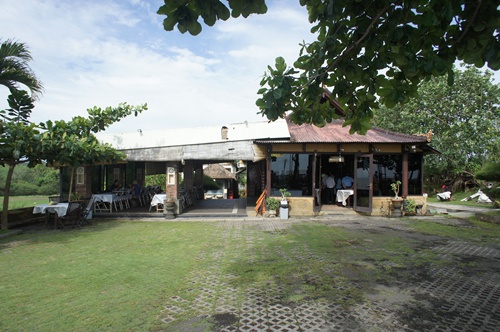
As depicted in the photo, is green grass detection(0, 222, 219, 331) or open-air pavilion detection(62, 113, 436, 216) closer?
green grass detection(0, 222, 219, 331)

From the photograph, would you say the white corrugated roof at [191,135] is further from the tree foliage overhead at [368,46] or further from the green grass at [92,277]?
the tree foliage overhead at [368,46]

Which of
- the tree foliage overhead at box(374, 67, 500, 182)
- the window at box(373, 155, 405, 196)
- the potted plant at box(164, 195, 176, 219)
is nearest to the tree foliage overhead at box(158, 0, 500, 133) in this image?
the potted plant at box(164, 195, 176, 219)

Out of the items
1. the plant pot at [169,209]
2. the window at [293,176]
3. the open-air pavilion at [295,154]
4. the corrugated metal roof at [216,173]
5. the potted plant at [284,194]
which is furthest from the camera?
the corrugated metal roof at [216,173]

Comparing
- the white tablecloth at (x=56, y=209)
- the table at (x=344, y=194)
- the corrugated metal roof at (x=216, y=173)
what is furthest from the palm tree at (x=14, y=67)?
the corrugated metal roof at (x=216, y=173)

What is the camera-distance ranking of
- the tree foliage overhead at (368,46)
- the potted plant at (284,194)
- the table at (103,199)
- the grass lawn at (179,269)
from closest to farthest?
the tree foliage overhead at (368,46) < the grass lawn at (179,269) < the potted plant at (284,194) < the table at (103,199)

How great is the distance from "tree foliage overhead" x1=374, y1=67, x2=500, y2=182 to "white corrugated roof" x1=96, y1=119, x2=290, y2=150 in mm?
14430

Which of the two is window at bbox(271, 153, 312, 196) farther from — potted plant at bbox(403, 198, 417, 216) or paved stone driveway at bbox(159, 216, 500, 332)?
paved stone driveway at bbox(159, 216, 500, 332)

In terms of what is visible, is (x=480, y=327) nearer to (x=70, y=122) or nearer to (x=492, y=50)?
(x=492, y=50)

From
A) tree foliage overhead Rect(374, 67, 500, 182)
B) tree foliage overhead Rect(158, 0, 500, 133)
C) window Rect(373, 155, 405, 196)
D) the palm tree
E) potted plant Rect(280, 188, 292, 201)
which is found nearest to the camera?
tree foliage overhead Rect(158, 0, 500, 133)

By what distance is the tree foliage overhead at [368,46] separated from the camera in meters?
2.76

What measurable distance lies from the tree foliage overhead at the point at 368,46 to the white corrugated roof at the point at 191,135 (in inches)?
305

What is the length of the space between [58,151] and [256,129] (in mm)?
6744

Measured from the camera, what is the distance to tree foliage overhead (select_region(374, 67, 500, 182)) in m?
19.5

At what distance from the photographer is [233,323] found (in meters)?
3.56
